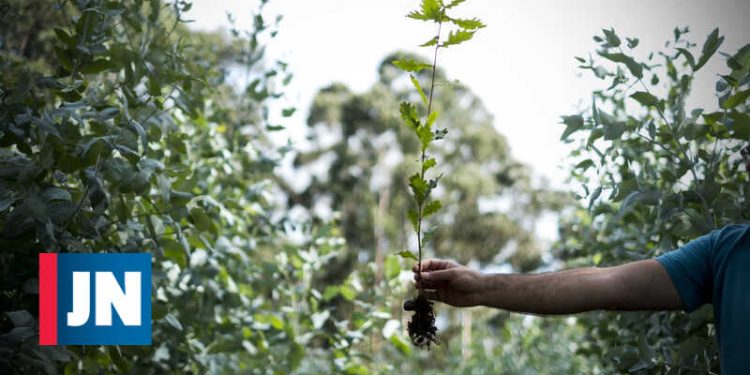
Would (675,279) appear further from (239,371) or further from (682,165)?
(239,371)

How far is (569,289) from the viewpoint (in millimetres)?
1406

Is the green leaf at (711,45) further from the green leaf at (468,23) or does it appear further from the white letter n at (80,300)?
the white letter n at (80,300)

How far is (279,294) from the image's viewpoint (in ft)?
12.1

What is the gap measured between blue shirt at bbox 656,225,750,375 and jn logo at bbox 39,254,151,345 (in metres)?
1.45

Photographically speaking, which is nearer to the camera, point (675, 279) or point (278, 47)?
point (675, 279)

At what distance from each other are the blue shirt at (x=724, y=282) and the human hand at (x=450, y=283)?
37cm

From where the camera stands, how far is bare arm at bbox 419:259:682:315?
1.36 meters

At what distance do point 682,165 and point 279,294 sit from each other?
2.34 metres

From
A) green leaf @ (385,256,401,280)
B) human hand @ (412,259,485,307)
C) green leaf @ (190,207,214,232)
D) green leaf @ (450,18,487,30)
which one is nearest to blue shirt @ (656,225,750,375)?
human hand @ (412,259,485,307)

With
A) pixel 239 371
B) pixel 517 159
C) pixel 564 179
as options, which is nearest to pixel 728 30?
pixel 564 179

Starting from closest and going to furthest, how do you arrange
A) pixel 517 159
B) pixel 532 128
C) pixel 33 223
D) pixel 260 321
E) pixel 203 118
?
1. pixel 33 223
2. pixel 203 118
3. pixel 260 321
4. pixel 532 128
5. pixel 517 159

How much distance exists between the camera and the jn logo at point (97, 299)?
1.87 metres

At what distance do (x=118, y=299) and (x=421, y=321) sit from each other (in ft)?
4.16

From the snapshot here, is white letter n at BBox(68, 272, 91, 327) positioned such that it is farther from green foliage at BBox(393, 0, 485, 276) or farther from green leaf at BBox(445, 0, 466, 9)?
green leaf at BBox(445, 0, 466, 9)
